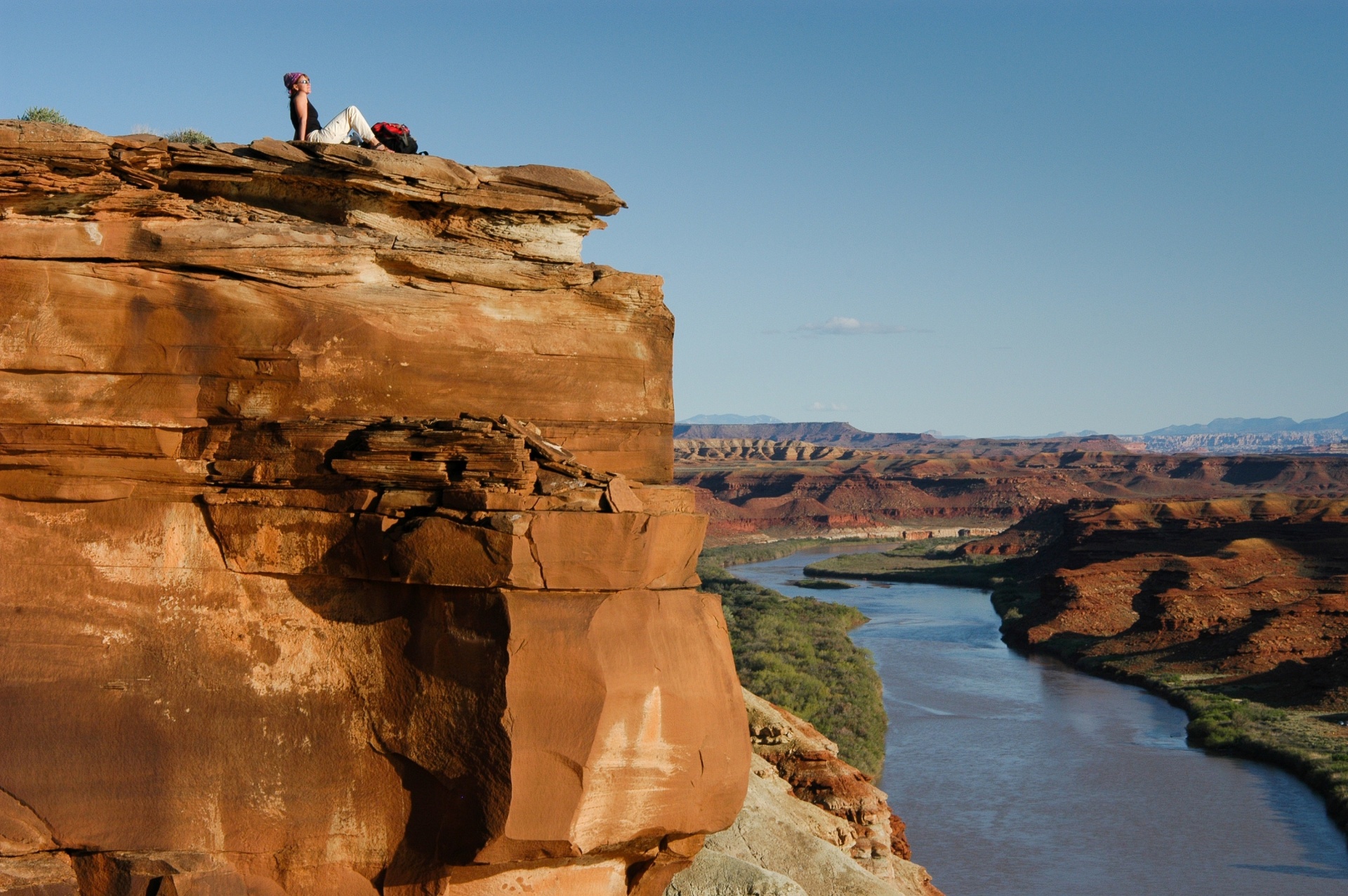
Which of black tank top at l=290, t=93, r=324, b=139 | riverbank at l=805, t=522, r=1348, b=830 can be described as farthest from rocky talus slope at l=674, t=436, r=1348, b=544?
black tank top at l=290, t=93, r=324, b=139

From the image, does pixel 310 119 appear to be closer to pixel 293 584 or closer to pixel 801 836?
pixel 293 584

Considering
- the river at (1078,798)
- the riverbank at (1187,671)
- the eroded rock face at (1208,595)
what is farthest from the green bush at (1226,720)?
the eroded rock face at (1208,595)

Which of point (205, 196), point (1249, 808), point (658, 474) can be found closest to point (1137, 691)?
point (1249, 808)

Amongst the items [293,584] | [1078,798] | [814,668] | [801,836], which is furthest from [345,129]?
[814,668]

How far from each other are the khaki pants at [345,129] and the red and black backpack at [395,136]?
0.08 meters

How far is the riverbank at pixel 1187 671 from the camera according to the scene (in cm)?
3491

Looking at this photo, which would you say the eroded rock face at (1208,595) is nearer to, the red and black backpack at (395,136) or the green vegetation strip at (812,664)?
the green vegetation strip at (812,664)

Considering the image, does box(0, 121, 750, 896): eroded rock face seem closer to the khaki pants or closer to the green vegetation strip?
the khaki pants

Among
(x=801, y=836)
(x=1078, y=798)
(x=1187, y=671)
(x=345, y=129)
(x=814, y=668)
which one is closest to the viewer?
(x=345, y=129)

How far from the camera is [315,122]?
1023 centimetres

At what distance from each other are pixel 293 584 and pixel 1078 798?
27031mm

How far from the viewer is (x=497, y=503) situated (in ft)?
26.9

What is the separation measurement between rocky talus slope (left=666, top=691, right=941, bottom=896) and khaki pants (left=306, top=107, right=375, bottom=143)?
7982 mm

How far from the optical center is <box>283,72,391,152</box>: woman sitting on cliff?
376 inches
